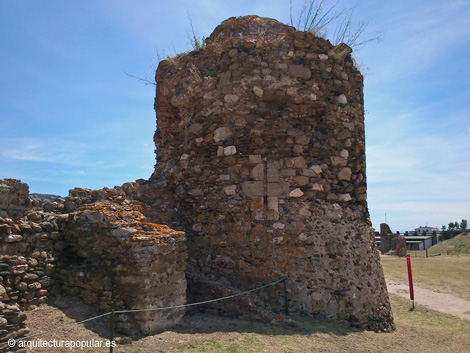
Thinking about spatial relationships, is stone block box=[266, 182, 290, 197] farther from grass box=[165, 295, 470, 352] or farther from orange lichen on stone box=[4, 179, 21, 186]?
orange lichen on stone box=[4, 179, 21, 186]

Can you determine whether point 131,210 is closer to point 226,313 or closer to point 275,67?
point 226,313

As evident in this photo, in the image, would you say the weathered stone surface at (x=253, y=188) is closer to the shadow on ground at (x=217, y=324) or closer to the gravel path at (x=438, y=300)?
the shadow on ground at (x=217, y=324)

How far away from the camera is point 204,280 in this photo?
244 inches

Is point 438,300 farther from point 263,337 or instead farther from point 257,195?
point 263,337

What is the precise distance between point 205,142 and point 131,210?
1839mm

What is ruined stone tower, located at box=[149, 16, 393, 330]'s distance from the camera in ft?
20.9

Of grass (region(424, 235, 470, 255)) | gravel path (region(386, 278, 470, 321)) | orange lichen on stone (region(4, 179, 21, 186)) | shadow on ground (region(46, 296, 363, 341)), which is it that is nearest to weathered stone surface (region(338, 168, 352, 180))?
shadow on ground (region(46, 296, 363, 341))

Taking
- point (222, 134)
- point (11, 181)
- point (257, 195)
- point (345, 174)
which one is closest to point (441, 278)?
point (345, 174)

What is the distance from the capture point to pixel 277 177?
21.8 ft

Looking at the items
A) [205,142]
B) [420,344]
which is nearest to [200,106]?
[205,142]

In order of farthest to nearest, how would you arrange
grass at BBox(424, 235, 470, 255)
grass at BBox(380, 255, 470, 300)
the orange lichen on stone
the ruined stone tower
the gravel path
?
grass at BBox(424, 235, 470, 255), grass at BBox(380, 255, 470, 300), the gravel path, the ruined stone tower, the orange lichen on stone

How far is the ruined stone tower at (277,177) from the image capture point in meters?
6.38

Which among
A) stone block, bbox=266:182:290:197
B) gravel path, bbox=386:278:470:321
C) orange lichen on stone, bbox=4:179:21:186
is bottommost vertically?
gravel path, bbox=386:278:470:321

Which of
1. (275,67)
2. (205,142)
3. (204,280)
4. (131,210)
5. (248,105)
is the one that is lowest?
(204,280)
